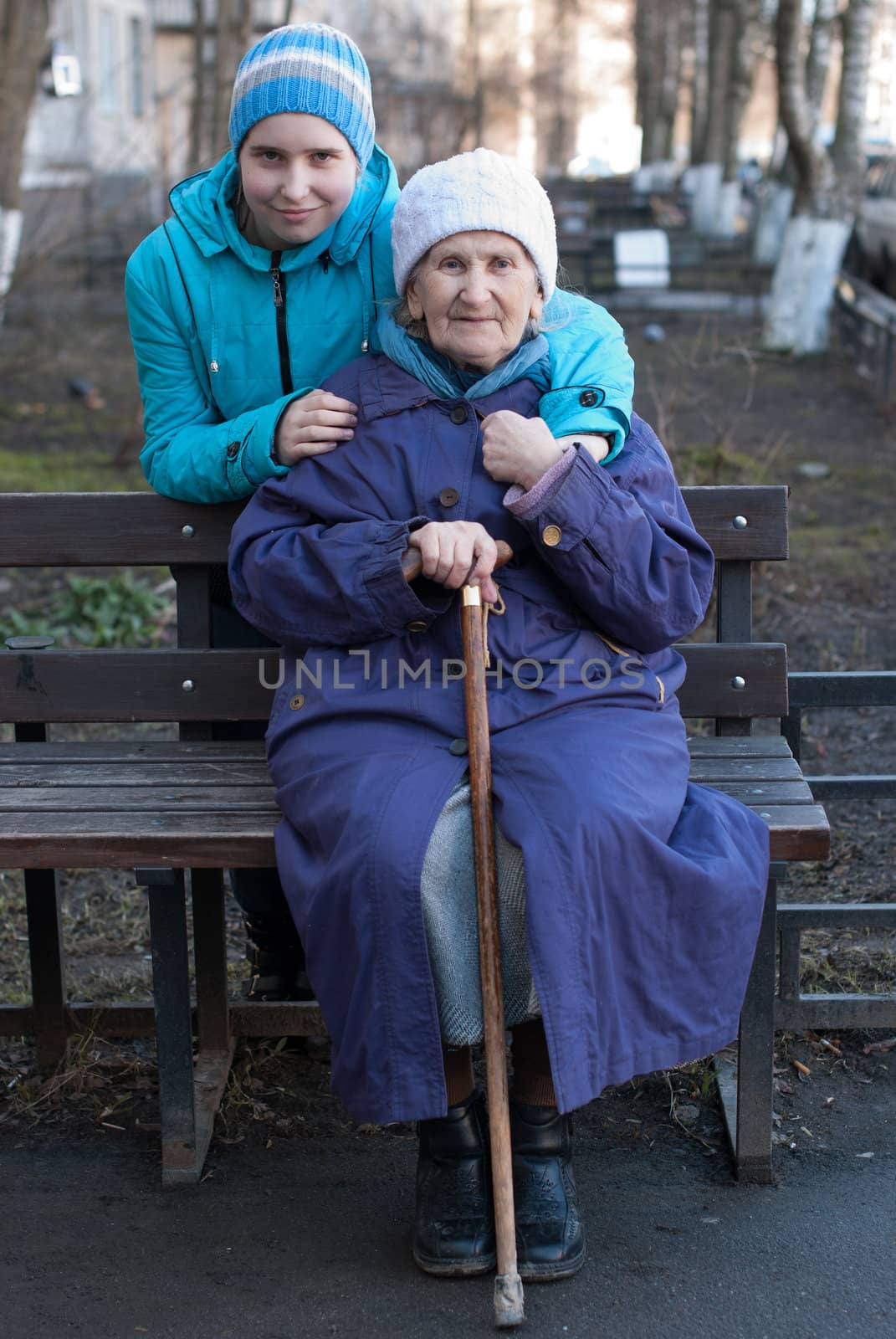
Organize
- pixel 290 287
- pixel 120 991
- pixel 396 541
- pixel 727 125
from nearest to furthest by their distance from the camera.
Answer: pixel 396 541 < pixel 290 287 < pixel 120 991 < pixel 727 125

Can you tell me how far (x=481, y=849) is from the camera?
93.6 inches

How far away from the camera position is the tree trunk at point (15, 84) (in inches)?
471

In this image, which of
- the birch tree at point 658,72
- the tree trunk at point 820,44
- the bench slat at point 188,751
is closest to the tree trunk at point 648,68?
the birch tree at point 658,72

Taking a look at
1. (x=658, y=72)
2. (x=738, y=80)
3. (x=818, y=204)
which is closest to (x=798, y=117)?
(x=818, y=204)

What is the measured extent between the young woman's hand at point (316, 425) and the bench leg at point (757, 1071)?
3.58 feet

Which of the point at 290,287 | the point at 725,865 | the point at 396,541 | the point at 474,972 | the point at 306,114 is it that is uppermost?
the point at 306,114

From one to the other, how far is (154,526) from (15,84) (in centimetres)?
1025

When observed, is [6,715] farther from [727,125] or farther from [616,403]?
[727,125]

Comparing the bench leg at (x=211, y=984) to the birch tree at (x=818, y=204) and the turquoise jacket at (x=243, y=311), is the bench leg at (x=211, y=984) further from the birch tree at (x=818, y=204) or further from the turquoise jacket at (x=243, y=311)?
the birch tree at (x=818, y=204)

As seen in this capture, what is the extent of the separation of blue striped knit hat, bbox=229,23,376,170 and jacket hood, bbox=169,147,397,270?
0.08m

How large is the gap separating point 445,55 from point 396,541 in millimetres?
35639

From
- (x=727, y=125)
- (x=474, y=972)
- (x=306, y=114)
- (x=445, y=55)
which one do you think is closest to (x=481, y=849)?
(x=474, y=972)

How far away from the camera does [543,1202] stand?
2.50 meters

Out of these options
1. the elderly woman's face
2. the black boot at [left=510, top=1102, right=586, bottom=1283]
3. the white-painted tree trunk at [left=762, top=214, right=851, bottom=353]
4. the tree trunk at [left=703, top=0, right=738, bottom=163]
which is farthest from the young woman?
the tree trunk at [left=703, top=0, right=738, bottom=163]
